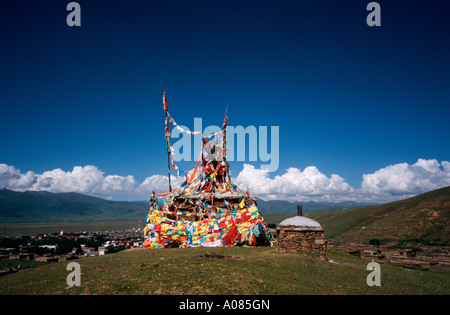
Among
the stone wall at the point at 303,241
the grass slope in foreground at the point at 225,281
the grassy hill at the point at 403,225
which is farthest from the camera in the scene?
the grassy hill at the point at 403,225

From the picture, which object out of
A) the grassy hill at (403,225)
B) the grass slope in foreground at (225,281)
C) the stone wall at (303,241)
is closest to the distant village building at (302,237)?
the stone wall at (303,241)

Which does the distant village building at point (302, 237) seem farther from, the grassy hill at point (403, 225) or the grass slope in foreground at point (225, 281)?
the grassy hill at point (403, 225)

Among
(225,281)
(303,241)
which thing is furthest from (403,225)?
(225,281)

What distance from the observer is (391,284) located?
49.7 feet

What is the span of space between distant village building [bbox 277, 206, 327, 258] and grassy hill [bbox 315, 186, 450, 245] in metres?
46.1

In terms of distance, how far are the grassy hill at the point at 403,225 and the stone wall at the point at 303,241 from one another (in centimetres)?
4603

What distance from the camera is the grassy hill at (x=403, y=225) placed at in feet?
190

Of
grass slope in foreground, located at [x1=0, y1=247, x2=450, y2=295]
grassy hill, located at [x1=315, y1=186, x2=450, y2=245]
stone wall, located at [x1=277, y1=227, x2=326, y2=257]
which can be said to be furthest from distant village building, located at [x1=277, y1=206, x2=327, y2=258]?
grassy hill, located at [x1=315, y1=186, x2=450, y2=245]

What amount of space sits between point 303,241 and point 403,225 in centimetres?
5916

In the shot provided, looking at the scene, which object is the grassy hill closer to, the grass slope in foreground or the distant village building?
the distant village building

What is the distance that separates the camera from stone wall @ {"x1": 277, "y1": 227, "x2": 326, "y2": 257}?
67.4ft

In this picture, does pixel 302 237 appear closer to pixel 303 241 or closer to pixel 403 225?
pixel 303 241

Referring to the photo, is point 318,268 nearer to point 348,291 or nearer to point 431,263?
point 348,291
